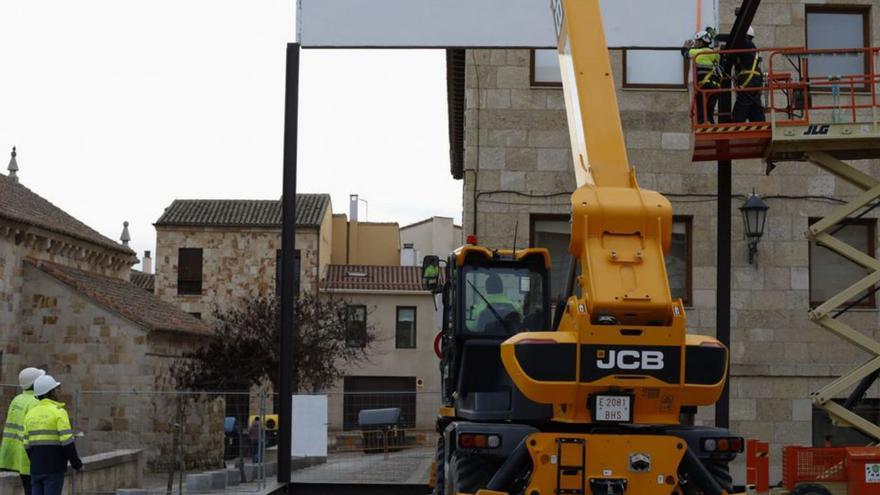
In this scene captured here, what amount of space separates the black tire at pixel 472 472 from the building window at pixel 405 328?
1566 inches

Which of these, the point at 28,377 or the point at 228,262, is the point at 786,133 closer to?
the point at 28,377

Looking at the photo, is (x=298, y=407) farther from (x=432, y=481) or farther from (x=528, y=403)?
(x=528, y=403)

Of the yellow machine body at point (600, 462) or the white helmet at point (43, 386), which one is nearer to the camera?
the yellow machine body at point (600, 462)

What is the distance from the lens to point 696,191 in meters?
17.7

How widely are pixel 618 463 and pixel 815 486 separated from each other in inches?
230

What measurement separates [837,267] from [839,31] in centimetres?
356

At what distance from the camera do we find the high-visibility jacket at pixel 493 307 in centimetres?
1148

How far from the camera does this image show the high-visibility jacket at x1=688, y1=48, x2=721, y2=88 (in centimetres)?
1403

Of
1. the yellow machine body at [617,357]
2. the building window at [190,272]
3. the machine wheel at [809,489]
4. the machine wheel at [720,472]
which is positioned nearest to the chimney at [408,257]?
the building window at [190,272]

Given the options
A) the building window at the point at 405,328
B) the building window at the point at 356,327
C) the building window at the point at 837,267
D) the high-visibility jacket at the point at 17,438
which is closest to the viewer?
the high-visibility jacket at the point at 17,438

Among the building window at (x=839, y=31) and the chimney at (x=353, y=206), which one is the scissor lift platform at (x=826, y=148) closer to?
the building window at (x=839, y=31)

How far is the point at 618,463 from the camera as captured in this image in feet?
28.1

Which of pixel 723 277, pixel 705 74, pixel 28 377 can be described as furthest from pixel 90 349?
pixel 705 74

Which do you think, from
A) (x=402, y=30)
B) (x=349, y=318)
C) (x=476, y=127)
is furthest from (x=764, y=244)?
(x=349, y=318)
